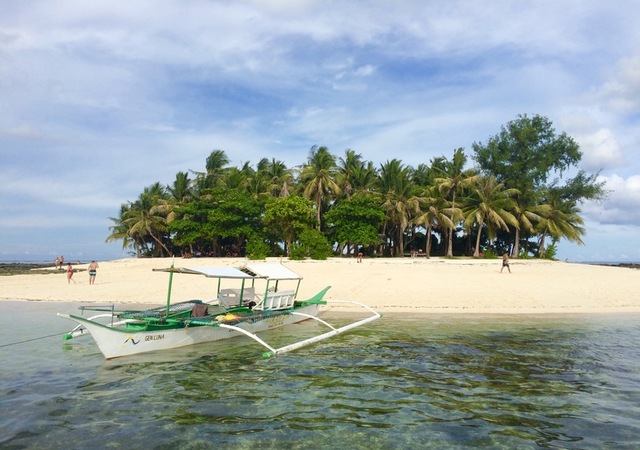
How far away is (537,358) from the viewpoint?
1199cm

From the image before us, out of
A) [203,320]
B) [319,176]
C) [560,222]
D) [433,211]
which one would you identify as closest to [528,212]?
[560,222]

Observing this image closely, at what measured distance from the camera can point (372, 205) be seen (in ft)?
158

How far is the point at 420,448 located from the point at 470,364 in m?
5.21

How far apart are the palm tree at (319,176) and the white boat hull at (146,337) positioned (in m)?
36.9

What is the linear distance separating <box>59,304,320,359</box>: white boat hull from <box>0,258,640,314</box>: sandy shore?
942 cm

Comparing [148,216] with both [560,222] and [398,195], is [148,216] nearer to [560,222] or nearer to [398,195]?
[398,195]

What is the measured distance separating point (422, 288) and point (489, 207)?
993 inches

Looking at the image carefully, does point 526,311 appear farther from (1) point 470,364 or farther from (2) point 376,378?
(2) point 376,378

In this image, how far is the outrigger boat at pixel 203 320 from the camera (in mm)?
11530

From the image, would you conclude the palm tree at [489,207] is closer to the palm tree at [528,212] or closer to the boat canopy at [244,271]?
the palm tree at [528,212]

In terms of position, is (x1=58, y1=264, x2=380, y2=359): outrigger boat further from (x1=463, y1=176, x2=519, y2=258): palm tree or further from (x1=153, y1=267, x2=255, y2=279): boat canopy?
(x1=463, y1=176, x2=519, y2=258): palm tree

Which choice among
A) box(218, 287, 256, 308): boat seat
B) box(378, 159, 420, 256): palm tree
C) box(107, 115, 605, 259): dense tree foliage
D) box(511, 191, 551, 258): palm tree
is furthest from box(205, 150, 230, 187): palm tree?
box(218, 287, 256, 308): boat seat

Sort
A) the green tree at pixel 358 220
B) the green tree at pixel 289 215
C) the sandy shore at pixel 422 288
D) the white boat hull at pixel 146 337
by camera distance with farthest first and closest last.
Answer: the green tree at pixel 358 220 → the green tree at pixel 289 215 → the sandy shore at pixel 422 288 → the white boat hull at pixel 146 337

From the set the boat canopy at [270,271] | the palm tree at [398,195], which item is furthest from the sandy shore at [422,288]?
the palm tree at [398,195]
